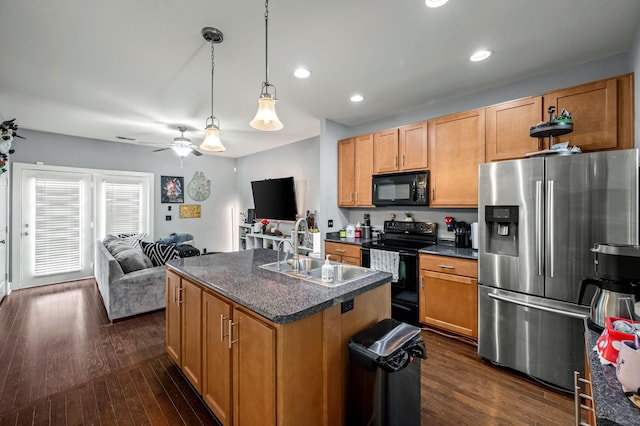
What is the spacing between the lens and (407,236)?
373 cm

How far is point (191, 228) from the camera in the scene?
6.65m

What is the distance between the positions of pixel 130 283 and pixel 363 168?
335 cm

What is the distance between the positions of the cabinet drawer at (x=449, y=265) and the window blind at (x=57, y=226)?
597cm

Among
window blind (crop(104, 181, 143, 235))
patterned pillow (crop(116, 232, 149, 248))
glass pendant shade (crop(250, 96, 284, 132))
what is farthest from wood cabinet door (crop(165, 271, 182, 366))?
window blind (crop(104, 181, 143, 235))

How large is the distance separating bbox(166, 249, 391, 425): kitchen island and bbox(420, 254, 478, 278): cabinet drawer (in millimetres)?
1164

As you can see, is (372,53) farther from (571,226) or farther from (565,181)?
Answer: (571,226)

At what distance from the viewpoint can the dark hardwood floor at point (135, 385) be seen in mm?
1860

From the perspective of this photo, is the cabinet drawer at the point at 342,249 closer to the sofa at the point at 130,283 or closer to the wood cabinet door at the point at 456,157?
the wood cabinet door at the point at 456,157

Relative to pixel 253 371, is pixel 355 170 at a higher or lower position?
higher

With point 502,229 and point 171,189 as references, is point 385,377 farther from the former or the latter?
point 171,189

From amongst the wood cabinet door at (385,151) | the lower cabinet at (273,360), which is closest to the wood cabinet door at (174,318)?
the lower cabinet at (273,360)

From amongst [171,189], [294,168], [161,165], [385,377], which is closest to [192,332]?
[385,377]

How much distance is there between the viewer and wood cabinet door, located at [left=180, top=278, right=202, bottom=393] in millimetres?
1902

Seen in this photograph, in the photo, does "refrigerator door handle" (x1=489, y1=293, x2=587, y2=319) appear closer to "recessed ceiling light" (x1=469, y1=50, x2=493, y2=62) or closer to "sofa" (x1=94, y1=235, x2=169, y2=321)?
"recessed ceiling light" (x1=469, y1=50, x2=493, y2=62)
